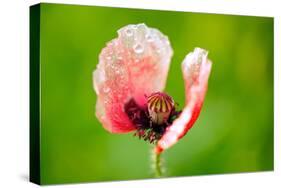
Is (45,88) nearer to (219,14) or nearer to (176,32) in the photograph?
(176,32)

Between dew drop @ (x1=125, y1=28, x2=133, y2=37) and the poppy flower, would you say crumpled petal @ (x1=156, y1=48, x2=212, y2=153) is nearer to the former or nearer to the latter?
the poppy flower

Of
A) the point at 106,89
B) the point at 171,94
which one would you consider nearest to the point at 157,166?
the point at 171,94

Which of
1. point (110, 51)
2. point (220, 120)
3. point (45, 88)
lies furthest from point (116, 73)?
point (220, 120)

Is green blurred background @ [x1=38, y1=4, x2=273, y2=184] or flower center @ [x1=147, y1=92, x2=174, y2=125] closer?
green blurred background @ [x1=38, y1=4, x2=273, y2=184]

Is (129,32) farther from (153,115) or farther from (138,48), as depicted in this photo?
(153,115)

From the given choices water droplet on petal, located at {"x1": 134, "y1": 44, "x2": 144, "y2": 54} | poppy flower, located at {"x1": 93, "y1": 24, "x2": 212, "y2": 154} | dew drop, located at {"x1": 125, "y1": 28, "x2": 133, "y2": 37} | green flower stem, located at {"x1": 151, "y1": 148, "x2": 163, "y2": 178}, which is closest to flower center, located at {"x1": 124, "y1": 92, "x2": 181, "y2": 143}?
poppy flower, located at {"x1": 93, "y1": 24, "x2": 212, "y2": 154}

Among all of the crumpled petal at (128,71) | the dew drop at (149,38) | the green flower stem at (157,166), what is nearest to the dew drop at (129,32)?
the crumpled petal at (128,71)

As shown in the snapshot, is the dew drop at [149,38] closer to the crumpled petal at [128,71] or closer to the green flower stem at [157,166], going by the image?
the crumpled petal at [128,71]
